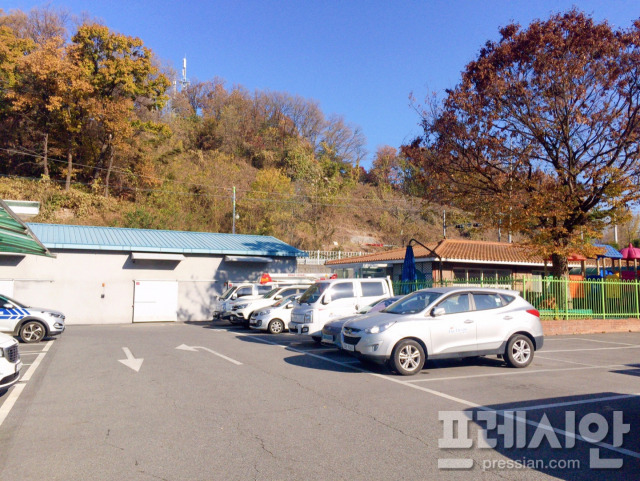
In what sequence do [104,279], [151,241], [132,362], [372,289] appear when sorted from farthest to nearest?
[151,241]
[104,279]
[372,289]
[132,362]

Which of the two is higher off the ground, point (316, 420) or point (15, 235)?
point (15, 235)

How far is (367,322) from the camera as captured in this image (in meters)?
10.3

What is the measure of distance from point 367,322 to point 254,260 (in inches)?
721

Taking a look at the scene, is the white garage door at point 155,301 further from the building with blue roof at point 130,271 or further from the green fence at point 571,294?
the green fence at point 571,294

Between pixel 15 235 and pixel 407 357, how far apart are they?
12516mm

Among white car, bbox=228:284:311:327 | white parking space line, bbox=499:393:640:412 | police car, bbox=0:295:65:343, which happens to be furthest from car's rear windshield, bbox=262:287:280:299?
white parking space line, bbox=499:393:640:412

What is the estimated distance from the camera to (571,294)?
20.1 metres

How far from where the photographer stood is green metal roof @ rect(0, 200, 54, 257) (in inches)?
465

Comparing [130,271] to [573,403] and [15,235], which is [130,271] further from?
[573,403]

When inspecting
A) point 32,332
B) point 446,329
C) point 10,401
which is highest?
point 446,329

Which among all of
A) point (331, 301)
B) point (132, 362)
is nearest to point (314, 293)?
point (331, 301)

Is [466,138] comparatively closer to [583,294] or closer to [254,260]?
[583,294]

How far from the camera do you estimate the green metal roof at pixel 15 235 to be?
1182 centimetres

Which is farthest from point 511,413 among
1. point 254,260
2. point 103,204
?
point 103,204
